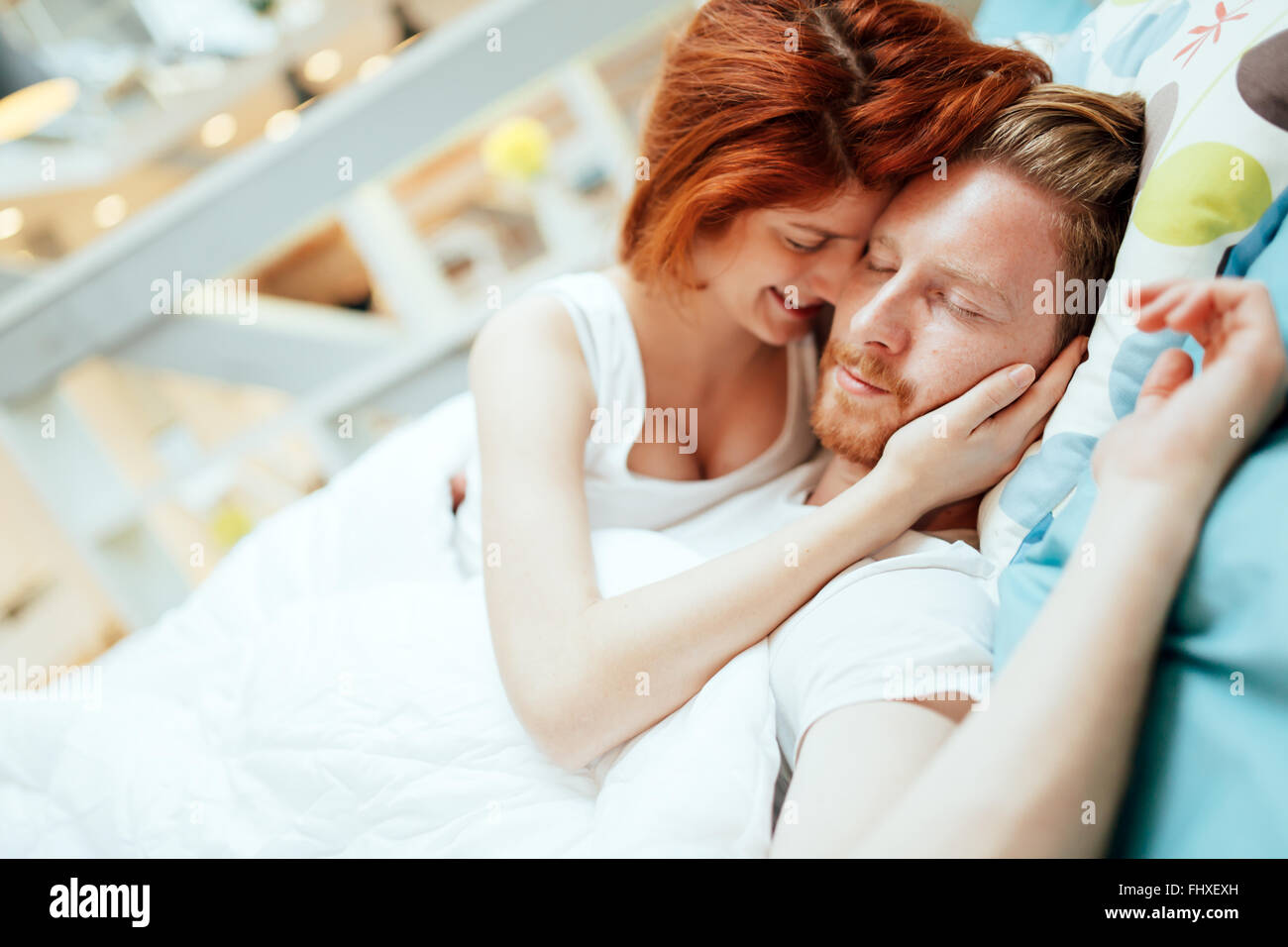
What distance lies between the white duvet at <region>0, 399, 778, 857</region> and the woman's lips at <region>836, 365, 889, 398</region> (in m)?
0.29

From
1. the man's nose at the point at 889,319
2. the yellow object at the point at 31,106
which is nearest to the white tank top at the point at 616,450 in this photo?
the man's nose at the point at 889,319

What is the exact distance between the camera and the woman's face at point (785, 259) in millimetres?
1035

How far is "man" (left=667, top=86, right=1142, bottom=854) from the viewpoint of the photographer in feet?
2.43

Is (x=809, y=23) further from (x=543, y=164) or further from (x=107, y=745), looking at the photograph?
(x=543, y=164)

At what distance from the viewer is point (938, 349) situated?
0.96 metres

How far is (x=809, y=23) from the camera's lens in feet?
3.32

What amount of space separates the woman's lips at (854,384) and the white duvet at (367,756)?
0.96 ft

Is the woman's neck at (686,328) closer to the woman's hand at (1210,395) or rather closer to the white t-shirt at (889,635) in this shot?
the white t-shirt at (889,635)

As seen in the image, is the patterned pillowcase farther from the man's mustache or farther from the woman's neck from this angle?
the woman's neck

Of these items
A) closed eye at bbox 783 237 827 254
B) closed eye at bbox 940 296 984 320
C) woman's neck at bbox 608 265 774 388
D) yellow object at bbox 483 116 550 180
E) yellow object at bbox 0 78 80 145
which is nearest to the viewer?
closed eye at bbox 940 296 984 320

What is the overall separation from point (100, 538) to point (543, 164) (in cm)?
166

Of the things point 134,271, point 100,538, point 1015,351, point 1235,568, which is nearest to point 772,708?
point 1235,568

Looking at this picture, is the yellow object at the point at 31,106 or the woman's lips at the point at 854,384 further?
the yellow object at the point at 31,106

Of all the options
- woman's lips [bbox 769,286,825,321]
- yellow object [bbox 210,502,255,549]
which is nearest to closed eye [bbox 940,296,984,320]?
woman's lips [bbox 769,286,825,321]
